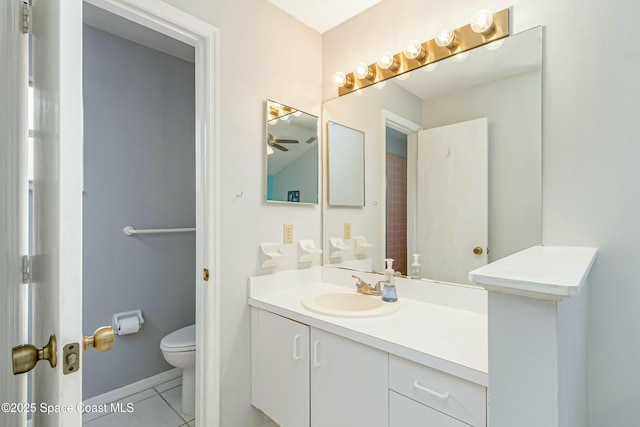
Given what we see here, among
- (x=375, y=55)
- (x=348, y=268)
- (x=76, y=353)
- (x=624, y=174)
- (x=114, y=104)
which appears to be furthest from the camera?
(x=114, y=104)

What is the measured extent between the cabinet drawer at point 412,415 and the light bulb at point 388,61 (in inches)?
61.5

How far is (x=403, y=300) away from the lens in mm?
1558

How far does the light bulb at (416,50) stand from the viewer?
1524 mm

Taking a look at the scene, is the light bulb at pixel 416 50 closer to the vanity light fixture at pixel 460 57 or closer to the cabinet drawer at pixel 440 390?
the vanity light fixture at pixel 460 57

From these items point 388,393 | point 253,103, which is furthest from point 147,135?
point 388,393

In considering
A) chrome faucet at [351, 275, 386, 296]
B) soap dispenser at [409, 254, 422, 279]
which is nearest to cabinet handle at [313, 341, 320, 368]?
chrome faucet at [351, 275, 386, 296]

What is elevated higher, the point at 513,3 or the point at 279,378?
the point at 513,3

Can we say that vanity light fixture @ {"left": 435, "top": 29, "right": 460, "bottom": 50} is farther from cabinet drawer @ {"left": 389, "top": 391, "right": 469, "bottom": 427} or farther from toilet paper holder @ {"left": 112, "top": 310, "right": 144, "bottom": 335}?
toilet paper holder @ {"left": 112, "top": 310, "right": 144, "bottom": 335}

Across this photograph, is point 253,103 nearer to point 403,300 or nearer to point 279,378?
point 403,300

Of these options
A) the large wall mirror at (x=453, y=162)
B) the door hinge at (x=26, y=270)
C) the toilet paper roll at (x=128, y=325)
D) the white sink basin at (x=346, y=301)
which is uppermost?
the large wall mirror at (x=453, y=162)

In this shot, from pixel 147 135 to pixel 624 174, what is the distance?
264cm

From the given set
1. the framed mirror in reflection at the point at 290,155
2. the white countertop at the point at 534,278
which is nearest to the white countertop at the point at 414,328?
the white countertop at the point at 534,278

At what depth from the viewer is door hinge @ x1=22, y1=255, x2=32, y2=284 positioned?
0.81 meters

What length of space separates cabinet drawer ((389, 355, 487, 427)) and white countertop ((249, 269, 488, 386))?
3cm
